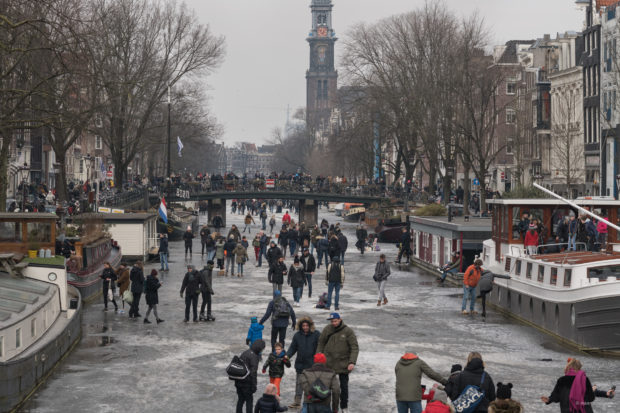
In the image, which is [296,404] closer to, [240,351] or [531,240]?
[240,351]

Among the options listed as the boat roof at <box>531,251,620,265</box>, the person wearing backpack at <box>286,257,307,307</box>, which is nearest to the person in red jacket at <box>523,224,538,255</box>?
the boat roof at <box>531,251,620,265</box>

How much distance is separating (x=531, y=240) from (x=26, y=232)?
44.8ft

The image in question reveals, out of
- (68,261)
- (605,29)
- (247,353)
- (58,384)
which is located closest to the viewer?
(247,353)

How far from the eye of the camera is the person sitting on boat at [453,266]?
40438 millimetres

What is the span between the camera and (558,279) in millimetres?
26047

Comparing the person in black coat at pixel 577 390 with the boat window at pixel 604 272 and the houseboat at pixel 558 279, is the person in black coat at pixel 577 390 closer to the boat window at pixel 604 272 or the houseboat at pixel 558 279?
the houseboat at pixel 558 279

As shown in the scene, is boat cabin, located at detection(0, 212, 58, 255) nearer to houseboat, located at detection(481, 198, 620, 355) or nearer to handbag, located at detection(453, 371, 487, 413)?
houseboat, located at detection(481, 198, 620, 355)

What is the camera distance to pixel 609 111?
6425 centimetres

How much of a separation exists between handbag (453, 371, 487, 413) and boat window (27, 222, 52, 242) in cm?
1762

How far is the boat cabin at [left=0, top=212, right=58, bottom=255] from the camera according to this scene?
28.8 metres

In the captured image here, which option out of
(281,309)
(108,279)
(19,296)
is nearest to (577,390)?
(281,309)

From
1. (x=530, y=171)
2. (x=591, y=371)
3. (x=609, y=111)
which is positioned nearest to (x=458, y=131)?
(x=609, y=111)

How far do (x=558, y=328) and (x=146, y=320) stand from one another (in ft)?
33.3

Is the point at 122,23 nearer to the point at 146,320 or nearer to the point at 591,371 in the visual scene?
the point at 146,320
